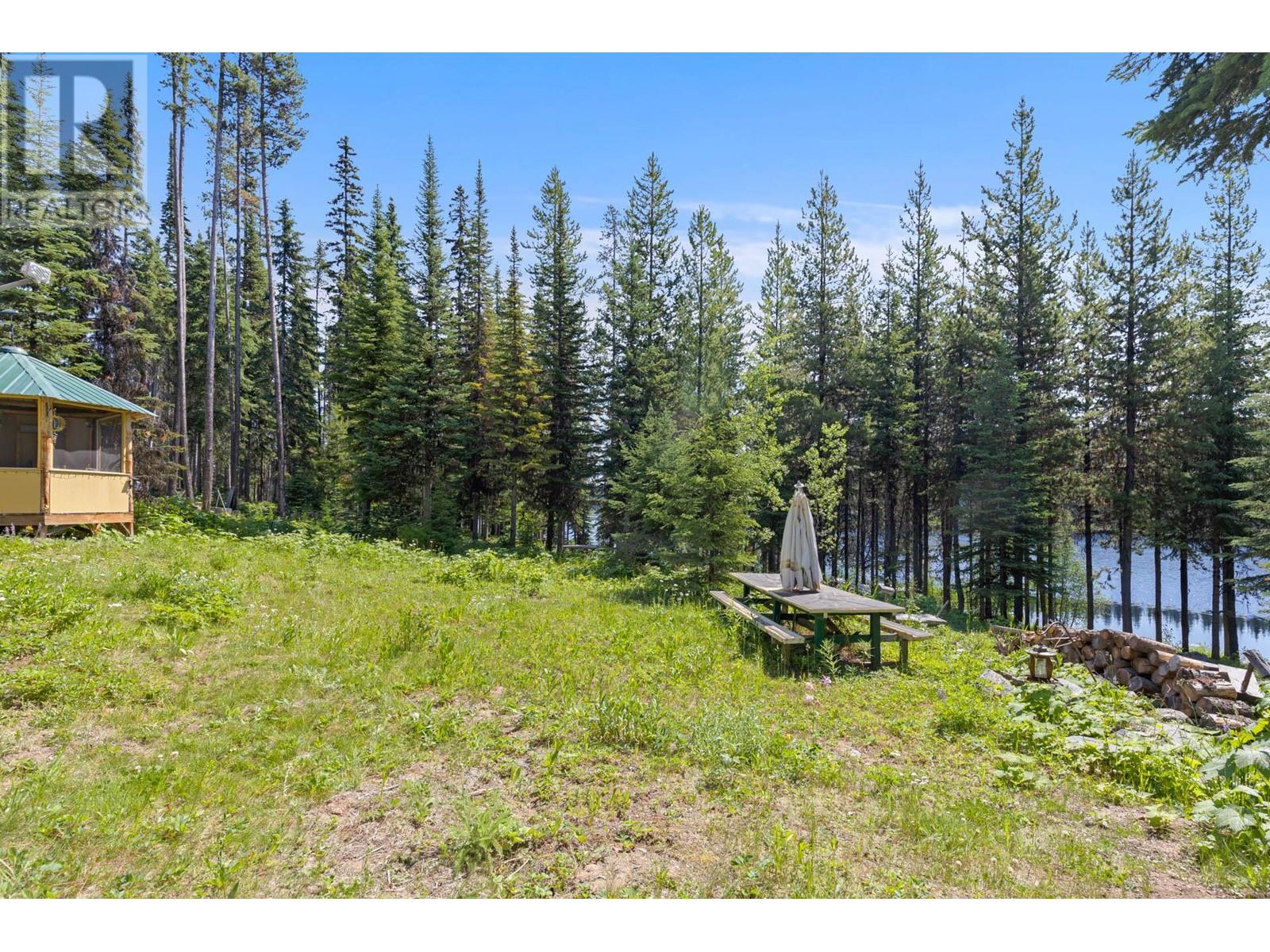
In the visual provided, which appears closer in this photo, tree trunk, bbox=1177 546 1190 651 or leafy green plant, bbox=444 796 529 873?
leafy green plant, bbox=444 796 529 873

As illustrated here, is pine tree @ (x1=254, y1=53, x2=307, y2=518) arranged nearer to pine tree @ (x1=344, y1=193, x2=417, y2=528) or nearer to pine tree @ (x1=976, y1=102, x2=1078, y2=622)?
pine tree @ (x1=344, y1=193, x2=417, y2=528)

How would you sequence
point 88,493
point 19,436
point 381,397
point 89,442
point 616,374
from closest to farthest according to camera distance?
point 19,436 → point 88,493 → point 89,442 → point 381,397 → point 616,374

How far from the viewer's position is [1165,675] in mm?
7277

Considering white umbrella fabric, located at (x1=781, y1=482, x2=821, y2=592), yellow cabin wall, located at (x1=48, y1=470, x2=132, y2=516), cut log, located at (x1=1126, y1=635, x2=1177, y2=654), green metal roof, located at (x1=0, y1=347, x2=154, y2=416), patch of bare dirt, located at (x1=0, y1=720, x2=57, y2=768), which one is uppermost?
green metal roof, located at (x1=0, y1=347, x2=154, y2=416)

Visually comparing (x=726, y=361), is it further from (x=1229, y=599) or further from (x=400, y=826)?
(x=400, y=826)

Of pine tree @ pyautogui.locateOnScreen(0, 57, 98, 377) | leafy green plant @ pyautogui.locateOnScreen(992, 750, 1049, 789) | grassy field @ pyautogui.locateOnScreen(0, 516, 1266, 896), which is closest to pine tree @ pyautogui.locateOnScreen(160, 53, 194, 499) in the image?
pine tree @ pyautogui.locateOnScreen(0, 57, 98, 377)

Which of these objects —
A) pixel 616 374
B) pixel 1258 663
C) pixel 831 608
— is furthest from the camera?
pixel 616 374

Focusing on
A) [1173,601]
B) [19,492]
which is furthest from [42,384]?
[1173,601]

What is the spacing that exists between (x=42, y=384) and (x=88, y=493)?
2.38 meters

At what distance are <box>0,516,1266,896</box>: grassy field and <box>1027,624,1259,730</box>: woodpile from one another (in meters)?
1.17

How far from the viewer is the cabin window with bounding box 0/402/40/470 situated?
10984 millimetres

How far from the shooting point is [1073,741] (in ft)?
15.3
